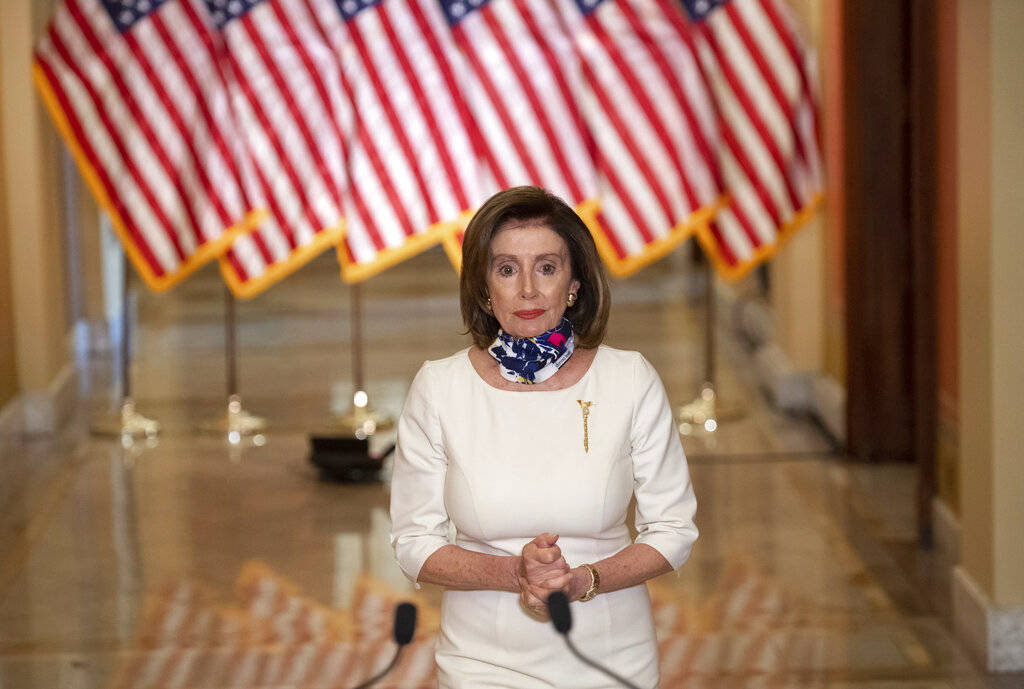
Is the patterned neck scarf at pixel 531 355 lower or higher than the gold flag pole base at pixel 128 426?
higher

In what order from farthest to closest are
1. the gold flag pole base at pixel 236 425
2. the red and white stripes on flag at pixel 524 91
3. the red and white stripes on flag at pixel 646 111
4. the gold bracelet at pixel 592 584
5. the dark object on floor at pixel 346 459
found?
1. the gold flag pole base at pixel 236 425
2. the red and white stripes on flag at pixel 646 111
3. the red and white stripes on flag at pixel 524 91
4. the dark object on floor at pixel 346 459
5. the gold bracelet at pixel 592 584

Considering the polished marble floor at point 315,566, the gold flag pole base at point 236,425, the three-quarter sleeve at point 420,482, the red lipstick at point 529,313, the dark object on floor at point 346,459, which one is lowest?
the polished marble floor at point 315,566

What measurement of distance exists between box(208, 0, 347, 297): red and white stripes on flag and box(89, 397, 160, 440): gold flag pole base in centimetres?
98

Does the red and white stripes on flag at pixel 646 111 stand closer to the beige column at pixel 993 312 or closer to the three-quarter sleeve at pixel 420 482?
the beige column at pixel 993 312

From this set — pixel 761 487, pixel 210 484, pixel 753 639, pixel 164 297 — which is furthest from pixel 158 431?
pixel 164 297

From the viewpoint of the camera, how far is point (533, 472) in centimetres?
270

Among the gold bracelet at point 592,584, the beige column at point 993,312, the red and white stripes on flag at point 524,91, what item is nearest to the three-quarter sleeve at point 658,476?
the gold bracelet at point 592,584

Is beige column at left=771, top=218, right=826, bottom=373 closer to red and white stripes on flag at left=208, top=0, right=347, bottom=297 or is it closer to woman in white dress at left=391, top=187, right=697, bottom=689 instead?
red and white stripes on flag at left=208, top=0, right=347, bottom=297

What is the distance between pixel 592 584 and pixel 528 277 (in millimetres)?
552

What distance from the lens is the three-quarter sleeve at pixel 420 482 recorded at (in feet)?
9.02

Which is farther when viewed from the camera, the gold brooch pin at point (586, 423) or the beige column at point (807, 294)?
the beige column at point (807, 294)

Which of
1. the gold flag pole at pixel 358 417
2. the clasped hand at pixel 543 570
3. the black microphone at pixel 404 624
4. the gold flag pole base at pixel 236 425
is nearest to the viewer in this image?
the black microphone at pixel 404 624

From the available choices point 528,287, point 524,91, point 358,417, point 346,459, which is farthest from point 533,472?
point 358,417

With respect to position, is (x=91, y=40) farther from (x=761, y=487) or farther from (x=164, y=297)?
(x=164, y=297)
